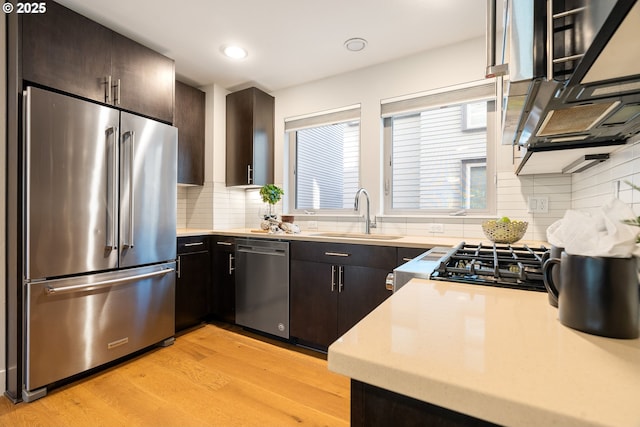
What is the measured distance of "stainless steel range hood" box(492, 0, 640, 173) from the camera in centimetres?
47

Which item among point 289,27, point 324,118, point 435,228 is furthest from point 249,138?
point 435,228

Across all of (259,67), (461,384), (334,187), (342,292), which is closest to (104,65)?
(259,67)

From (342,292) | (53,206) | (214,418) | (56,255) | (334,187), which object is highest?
(334,187)

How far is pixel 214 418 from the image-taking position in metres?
1.62

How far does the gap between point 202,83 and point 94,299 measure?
238 centimetres

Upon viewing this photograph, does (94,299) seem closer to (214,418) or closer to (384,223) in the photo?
(214,418)

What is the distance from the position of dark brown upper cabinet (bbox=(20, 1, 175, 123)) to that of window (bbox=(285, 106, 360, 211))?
134 centimetres

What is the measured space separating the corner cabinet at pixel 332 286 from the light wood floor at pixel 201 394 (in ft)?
0.73

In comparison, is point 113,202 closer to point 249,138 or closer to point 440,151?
point 249,138

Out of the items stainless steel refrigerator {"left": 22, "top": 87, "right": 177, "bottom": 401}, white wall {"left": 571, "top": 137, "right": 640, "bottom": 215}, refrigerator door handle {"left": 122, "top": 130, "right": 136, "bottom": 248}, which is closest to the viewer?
white wall {"left": 571, "top": 137, "right": 640, "bottom": 215}

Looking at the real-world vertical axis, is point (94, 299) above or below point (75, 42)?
below

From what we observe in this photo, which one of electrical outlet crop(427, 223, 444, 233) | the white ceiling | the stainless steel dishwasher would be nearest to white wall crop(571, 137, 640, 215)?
electrical outlet crop(427, 223, 444, 233)

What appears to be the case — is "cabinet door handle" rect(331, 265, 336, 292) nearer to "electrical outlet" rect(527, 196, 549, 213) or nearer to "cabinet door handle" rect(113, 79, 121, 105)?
"electrical outlet" rect(527, 196, 549, 213)

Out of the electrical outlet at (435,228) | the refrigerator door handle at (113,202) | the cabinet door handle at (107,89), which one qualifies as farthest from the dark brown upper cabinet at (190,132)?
the electrical outlet at (435,228)
